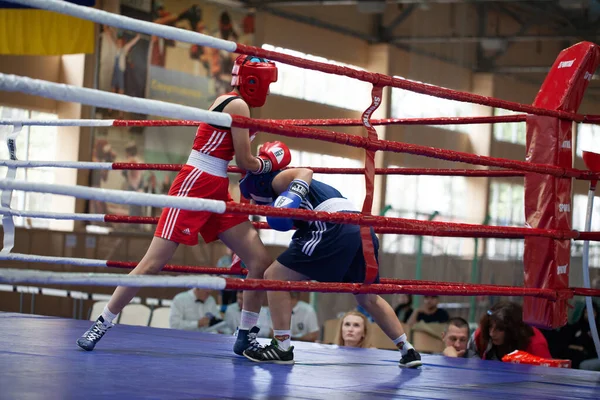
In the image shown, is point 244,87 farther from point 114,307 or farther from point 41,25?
point 41,25

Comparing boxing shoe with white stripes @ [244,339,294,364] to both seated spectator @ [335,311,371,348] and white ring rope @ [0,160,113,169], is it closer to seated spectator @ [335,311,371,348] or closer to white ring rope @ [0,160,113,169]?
white ring rope @ [0,160,113,169]

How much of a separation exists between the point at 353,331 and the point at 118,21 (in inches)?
102

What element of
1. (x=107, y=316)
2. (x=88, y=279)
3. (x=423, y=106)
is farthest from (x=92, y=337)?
(x=423, y=106)

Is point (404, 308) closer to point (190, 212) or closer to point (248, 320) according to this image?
point (248, 320)

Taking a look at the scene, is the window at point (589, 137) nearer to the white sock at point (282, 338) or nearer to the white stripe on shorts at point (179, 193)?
the white sock at point (282, 338)

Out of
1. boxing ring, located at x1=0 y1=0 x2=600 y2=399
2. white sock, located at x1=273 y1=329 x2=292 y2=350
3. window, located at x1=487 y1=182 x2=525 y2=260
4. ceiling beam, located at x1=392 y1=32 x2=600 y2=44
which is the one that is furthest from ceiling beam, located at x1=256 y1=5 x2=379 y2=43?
white sock, located at x1=273 y1=329 x2=292 y2=350

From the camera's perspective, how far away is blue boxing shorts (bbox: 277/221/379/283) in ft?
8.86

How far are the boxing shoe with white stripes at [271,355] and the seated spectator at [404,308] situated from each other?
13.4ft

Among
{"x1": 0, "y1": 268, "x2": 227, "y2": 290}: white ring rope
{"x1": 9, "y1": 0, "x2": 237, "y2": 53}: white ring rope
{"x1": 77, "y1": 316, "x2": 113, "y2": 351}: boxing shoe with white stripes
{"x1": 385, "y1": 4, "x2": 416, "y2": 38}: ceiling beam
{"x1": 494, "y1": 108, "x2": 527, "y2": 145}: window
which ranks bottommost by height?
{"x1": 77, "y1": 316, "x2": 113, "y2": 351}: boxing shoe with white stripes

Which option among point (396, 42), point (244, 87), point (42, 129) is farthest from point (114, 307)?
point (396, 42)

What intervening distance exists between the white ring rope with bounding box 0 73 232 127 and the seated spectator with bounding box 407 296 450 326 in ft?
14.2

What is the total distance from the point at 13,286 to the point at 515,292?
19.9 ft

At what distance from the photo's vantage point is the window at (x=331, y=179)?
12.9m

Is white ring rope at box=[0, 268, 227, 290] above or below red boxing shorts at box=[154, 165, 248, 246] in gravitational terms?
below
